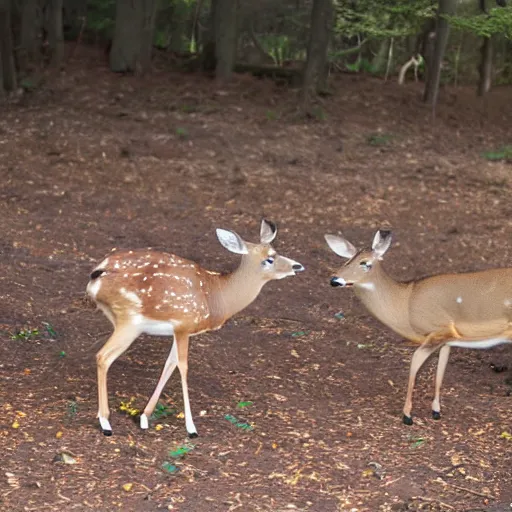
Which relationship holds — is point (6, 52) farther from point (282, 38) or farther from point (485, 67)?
point (485, 67)

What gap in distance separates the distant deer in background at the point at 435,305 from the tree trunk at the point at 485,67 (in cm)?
1134

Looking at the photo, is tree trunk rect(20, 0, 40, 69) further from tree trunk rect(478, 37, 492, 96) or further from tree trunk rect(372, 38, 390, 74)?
tree trunk rect(478, 37, 492, 96)

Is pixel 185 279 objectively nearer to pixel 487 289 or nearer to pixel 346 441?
pixel 346 441

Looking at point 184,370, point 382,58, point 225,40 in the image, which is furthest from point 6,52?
point 184,370

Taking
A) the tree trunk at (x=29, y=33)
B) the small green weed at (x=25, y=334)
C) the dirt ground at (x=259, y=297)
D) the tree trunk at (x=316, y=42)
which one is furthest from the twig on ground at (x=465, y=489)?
the tree trunk at (x=29, y=33)

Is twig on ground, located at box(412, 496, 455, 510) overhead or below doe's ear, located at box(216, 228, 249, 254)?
below

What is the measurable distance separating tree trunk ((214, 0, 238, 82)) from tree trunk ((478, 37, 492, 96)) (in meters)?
4.62

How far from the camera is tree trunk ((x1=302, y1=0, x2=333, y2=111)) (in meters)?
14.7

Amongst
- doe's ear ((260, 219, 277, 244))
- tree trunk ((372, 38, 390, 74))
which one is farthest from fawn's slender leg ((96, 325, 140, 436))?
tree trunk ((372, 38, 390, 74))

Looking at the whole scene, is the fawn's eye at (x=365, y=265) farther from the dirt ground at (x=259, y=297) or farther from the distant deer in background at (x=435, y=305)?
the dirt ground at (x=259, y=297)

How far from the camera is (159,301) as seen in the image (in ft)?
18.0

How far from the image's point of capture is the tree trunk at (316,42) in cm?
1473

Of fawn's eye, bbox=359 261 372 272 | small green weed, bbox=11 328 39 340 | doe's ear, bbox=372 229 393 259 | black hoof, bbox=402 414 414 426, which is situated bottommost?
small green weed, bbox=11 328 39 340

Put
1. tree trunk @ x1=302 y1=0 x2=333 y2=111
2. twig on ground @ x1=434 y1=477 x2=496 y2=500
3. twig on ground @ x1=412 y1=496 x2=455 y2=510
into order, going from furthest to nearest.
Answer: tree trunk @ x1=302 y1=0 x2=333 y2=111 < twig on ground @ x1=434 y1=477 x2=496 y2=500 < twig on ground @ x1=412 y1=496 x2=455 y2=510
